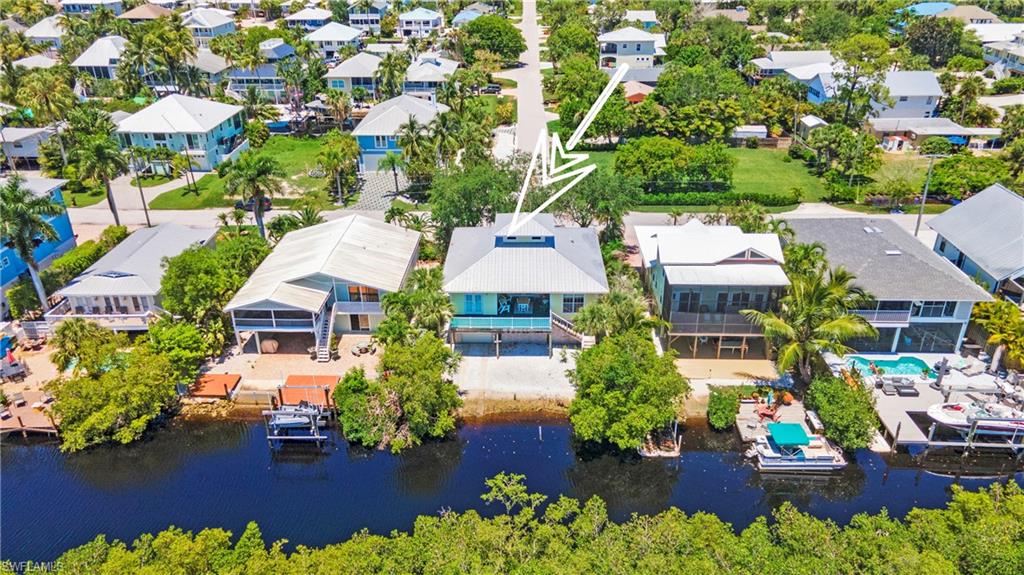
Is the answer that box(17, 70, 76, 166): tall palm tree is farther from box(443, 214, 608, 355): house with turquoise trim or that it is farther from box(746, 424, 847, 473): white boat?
box(746, 424, 847, 473): white boat

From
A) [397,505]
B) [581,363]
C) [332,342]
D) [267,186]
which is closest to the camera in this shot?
[397,505]

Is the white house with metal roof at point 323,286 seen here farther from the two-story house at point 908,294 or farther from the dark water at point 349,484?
the two-story house at point 908,294

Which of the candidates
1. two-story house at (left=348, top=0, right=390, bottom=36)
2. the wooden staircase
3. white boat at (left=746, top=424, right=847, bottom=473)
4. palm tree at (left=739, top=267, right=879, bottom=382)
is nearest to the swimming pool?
palm tree at (left=739, top=267, right=879, bottom=382)

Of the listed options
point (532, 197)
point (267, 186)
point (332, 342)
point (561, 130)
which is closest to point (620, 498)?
point (332, 342)

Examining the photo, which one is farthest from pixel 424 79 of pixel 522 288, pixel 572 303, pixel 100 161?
pixel 572 303

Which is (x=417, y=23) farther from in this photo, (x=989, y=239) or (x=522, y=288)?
(x=989, y=239)

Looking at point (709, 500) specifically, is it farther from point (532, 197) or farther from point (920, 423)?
point (532, 197)

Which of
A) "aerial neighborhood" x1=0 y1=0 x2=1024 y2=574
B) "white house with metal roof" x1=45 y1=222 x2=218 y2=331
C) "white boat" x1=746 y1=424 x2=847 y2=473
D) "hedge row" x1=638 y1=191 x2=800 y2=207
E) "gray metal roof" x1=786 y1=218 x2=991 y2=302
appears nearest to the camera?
"aerial neighborhood" x1=0 y1=0 x2=1024 y2=574
